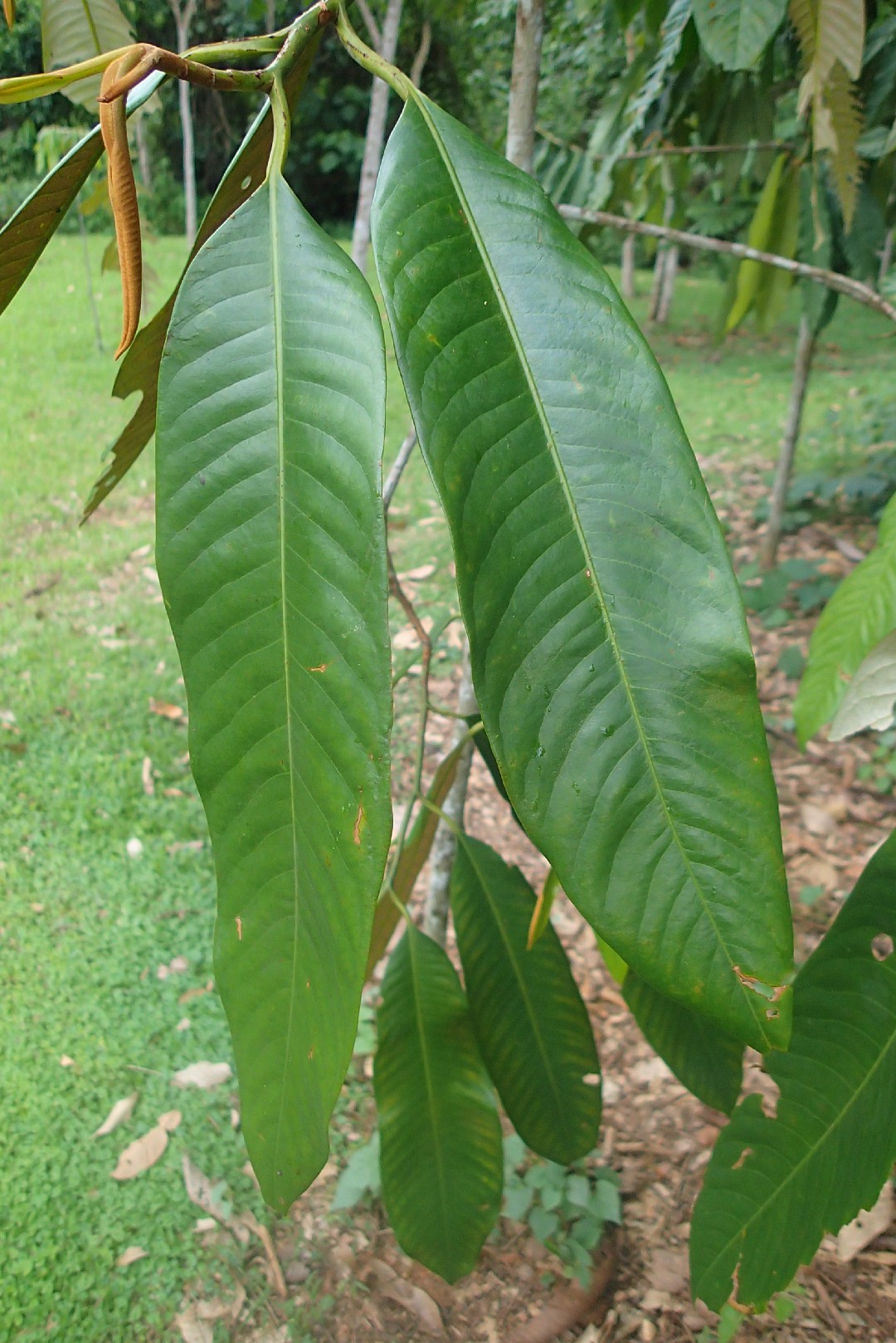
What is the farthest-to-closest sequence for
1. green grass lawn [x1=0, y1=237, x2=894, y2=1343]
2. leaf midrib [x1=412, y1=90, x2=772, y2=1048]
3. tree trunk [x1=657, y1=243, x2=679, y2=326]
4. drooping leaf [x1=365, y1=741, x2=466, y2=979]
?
tree trunk [x1=657, y1=243, x2=679, y2=326] → green grass lawn [x1=0, y1=237, x2=894, y2=1343] → drooping leaf [x1=365, y1=741, x2=466, y2=979] → leaf midrib [x1=412, y1=90, x2=772, y2=1048]

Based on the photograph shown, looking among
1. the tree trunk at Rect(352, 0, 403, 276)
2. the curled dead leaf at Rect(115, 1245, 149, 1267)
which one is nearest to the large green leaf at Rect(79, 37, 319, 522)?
the curled dead leaf at Rect(115, 1245, 149, 1267)

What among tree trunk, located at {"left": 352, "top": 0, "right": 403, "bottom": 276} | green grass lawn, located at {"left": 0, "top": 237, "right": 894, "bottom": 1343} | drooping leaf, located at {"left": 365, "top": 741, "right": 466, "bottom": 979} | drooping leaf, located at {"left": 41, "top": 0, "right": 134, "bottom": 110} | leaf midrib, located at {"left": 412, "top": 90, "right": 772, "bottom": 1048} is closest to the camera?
leaf midrib, located at {"left": 412, "top": 90, "right": 772, "bottom": 1048}

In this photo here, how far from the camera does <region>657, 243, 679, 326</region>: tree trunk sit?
514cm

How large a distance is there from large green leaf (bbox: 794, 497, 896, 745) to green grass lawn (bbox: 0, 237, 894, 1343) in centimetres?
89

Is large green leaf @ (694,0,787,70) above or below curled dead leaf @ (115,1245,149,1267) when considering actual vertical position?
above

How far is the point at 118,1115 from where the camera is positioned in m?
1.28

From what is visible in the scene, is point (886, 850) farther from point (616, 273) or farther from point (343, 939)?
point (616, 273)

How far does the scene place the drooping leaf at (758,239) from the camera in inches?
52.0

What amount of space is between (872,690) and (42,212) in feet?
2.20

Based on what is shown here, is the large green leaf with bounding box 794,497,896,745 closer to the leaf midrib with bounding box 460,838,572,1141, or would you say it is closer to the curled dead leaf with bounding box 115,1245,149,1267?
the leaf midrib with bounding box 460,838,572,1141

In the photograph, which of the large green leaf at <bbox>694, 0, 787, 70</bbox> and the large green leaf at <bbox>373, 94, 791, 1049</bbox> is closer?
the large green leaf at <bbox>373, 94, 791, 1049</bbox>

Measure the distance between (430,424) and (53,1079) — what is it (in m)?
1.27

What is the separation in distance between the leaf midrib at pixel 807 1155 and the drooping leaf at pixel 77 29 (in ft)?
2.91

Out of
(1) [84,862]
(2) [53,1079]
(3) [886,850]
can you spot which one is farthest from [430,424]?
(1) [84,862]
